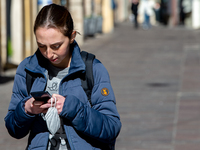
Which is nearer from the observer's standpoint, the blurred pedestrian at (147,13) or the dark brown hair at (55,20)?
the dark brown hair at (55,20)

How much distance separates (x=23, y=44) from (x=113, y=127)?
12458 mm

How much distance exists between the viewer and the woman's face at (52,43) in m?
2.23

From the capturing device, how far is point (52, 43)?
7.32ft

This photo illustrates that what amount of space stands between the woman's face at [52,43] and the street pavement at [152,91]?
153 inches

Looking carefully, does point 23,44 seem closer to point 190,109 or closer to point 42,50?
point 190,109

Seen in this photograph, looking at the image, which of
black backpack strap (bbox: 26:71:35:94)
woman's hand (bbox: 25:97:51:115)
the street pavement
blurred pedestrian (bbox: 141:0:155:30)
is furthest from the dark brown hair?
blurred pedestrian (bbox: 141:0:155:30)

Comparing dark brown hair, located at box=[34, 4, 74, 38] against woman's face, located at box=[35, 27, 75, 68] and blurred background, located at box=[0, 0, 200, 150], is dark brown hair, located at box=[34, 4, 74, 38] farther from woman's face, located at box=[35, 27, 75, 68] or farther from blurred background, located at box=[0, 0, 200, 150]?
blurred background, located at box=[0, 0, 200, 150]

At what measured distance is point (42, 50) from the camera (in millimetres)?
2270

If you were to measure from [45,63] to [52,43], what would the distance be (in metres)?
0.22

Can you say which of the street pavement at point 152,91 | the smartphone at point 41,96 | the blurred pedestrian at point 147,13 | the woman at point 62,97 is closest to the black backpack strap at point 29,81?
the woman at point 62,97

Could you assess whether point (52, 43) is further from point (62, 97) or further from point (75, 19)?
point (75, 19)

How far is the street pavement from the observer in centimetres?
640

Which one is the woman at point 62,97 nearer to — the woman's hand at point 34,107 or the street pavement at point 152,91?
the woman's hand at point 34,107

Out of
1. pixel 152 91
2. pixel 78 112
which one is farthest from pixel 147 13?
pixel 78 112
